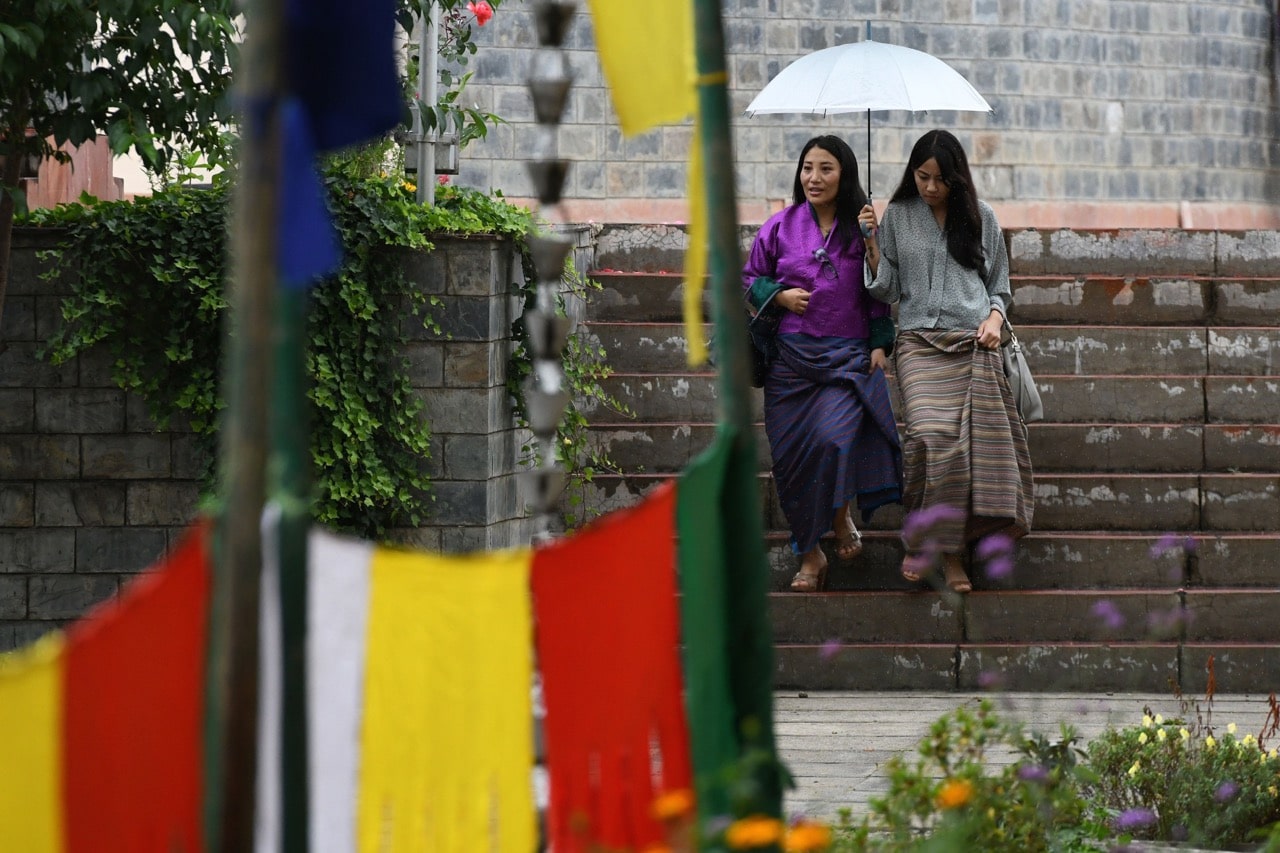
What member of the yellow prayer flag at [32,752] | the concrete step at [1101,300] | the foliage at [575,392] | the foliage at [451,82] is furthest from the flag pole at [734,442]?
the concrete step at [1101,300]

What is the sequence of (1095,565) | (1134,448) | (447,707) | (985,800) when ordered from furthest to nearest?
1. (1134,448)
2. (1095,565)
3. (985,800)
4. (447,707)

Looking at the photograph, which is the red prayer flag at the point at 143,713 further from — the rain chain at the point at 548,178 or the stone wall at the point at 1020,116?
the stone wall at the point at 1020,116

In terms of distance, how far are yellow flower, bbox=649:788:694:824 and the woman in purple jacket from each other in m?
5.09

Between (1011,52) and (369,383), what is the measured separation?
10698 millimetres

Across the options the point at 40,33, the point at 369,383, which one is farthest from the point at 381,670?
the point at 369,383

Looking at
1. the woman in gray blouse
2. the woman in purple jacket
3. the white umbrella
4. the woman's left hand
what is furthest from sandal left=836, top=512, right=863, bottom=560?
the white umbrella

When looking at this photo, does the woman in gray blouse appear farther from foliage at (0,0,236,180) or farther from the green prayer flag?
the green prayer flag

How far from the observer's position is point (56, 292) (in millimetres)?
7609

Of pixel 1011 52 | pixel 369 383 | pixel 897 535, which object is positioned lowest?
Result: pixel 897 535

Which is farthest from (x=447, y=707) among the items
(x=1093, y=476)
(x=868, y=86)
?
(x=868, y=86)

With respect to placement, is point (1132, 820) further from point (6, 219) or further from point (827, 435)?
point (6, 219)

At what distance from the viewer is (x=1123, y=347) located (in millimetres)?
9859

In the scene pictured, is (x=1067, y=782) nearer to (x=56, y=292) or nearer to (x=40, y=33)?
(x=40, y=33)

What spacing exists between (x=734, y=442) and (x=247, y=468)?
105 centimetres
